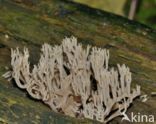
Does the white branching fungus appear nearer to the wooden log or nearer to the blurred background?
the wooden log

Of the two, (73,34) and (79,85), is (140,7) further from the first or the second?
(79,85)

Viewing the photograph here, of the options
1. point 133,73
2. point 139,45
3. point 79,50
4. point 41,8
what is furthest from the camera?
point 41,8

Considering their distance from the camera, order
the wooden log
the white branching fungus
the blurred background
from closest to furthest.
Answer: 1. the white branching fungus
2. the wooden log
3. the blurred background

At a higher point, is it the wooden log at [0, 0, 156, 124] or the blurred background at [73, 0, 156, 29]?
the wooden log at [0, 0, 156, 124]

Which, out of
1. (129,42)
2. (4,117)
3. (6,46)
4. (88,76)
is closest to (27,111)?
(4,117)

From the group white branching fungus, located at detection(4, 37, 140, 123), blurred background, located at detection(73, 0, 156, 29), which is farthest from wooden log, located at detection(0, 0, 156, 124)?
blurred background, located at detection(73, 0, 156, 29)

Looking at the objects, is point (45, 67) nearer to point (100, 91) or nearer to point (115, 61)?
point (100, 91)

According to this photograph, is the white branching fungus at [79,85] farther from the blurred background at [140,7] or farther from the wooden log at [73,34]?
the blurred background at [140,7]
